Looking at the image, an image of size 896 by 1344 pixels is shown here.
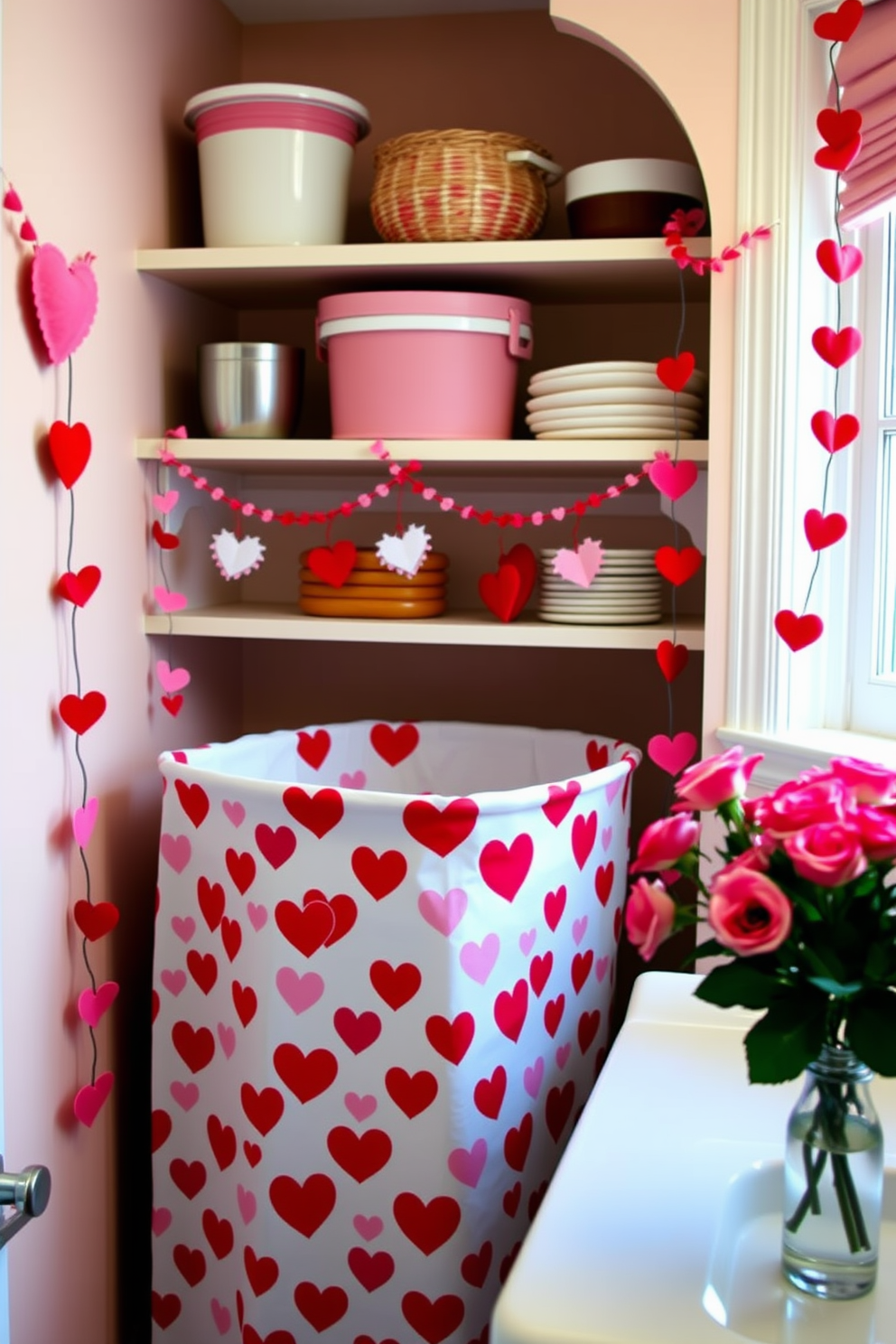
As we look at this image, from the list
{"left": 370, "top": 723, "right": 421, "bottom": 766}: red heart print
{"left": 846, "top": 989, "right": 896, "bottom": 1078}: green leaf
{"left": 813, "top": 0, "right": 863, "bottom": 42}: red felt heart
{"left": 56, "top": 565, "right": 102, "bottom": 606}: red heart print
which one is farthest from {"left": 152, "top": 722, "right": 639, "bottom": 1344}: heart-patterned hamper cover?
{"left": 813, "top": 0, "right": 863, "bottom": 42}: red felt heart

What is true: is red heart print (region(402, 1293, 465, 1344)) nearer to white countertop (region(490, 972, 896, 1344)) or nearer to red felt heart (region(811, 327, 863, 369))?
white countertop (region(490, 972, 896, 1344))

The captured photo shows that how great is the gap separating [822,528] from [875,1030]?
90cm

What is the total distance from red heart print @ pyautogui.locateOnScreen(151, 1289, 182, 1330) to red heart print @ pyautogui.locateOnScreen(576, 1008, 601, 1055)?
26.2 inches

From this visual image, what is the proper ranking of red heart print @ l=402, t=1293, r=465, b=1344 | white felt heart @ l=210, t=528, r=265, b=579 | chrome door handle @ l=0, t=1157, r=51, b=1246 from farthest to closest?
1. white felt heart @ l=210, t=528, r=265, b=579
2. red heart print @ l=402, t=1293, r=465, b=1344
3. chrome door handle @ l=0, t=1157, r=51, b=1246

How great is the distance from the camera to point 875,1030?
885 millimetres

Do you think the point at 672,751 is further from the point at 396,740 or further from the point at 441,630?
the point at 396,740

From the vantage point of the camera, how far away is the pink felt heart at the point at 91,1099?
1.76m

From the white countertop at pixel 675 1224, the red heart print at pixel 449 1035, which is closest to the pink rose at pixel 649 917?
the white countertop at pixel 675 1224

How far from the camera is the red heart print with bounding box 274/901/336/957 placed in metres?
1.59

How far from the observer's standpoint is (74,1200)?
1794 mm

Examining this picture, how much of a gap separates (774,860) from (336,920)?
30.4 inches

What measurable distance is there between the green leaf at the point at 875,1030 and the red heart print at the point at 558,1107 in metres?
0.88

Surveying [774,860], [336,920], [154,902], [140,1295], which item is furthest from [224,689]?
[774,860]

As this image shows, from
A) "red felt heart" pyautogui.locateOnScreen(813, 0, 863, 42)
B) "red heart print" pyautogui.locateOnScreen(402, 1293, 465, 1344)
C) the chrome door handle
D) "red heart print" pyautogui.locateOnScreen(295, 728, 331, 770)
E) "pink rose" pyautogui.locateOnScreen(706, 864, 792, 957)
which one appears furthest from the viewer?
"red heart print" pyautogui.locateOnScreen(295, 728, 331, 770)
